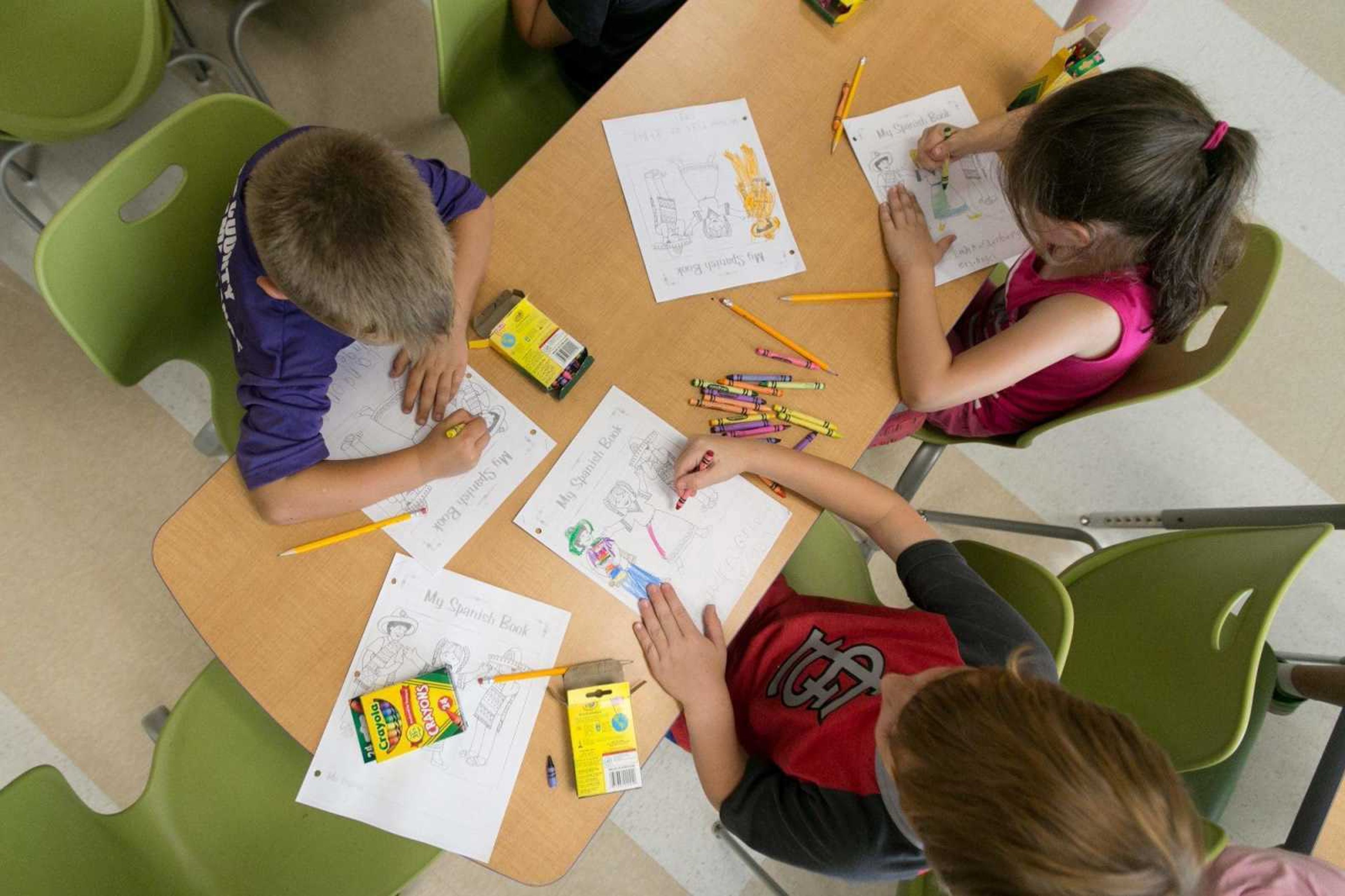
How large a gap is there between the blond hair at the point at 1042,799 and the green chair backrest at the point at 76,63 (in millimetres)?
1809

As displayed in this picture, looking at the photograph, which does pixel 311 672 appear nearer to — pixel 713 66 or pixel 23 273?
pixel 713 66

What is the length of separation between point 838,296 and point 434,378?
642 millimetres

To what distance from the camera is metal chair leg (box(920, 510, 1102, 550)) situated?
181 cm

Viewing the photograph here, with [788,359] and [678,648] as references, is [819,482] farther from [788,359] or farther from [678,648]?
[678,648]

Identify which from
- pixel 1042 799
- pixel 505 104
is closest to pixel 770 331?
pixel 1042 799

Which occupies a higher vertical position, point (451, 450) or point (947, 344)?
point (947, 344)

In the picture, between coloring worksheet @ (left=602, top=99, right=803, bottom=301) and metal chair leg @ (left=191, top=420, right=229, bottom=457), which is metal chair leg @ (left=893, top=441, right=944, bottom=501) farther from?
metal chair leg @ (left=191, top=420, right=229, bottom=457)

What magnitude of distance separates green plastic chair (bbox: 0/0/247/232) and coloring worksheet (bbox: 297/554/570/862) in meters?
1.19

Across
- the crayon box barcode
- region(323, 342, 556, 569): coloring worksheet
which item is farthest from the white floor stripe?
the crayon box barcode

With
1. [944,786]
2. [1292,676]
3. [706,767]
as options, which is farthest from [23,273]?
[1292,676]

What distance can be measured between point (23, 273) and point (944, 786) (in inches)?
87.7

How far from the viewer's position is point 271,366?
3.47ft

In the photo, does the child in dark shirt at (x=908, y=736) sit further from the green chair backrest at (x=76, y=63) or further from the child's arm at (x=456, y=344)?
the green chair backrest at (x=76, y=63)

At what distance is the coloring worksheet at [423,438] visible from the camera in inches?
43.5
